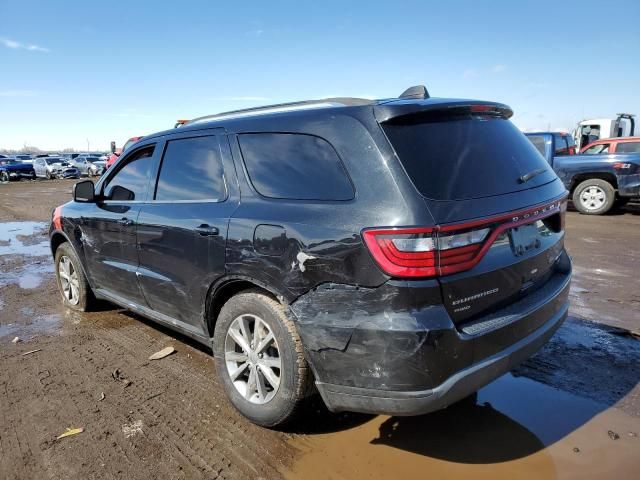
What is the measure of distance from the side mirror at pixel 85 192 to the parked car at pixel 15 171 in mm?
33122

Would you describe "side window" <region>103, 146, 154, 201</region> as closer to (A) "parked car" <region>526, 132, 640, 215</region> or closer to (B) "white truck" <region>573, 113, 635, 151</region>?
(A) "parked car" <region>526, 132, 640, 215</region>

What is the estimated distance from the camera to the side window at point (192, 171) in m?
3.11

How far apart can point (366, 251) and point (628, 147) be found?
12.2 m

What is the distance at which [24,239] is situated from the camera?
9672mm

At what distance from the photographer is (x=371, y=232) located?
7.02 ft

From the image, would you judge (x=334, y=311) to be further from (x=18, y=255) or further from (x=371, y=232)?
(x=18, y=255)

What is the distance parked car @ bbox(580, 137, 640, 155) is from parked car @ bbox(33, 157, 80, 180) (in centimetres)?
3261

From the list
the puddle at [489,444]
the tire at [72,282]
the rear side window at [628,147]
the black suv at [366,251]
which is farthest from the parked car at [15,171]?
the puddle at [489,444]

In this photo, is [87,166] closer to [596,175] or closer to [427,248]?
[596,175]

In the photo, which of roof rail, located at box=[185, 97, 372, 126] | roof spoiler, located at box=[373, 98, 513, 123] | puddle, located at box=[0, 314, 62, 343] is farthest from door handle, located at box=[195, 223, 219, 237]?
puddle, located at box=[0, 314, 62, 343]

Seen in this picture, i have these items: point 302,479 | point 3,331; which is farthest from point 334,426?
point 3,331

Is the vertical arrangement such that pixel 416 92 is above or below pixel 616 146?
above

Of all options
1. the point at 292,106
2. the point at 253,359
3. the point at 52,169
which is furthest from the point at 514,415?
the point at 52,169

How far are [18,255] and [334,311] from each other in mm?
7989
